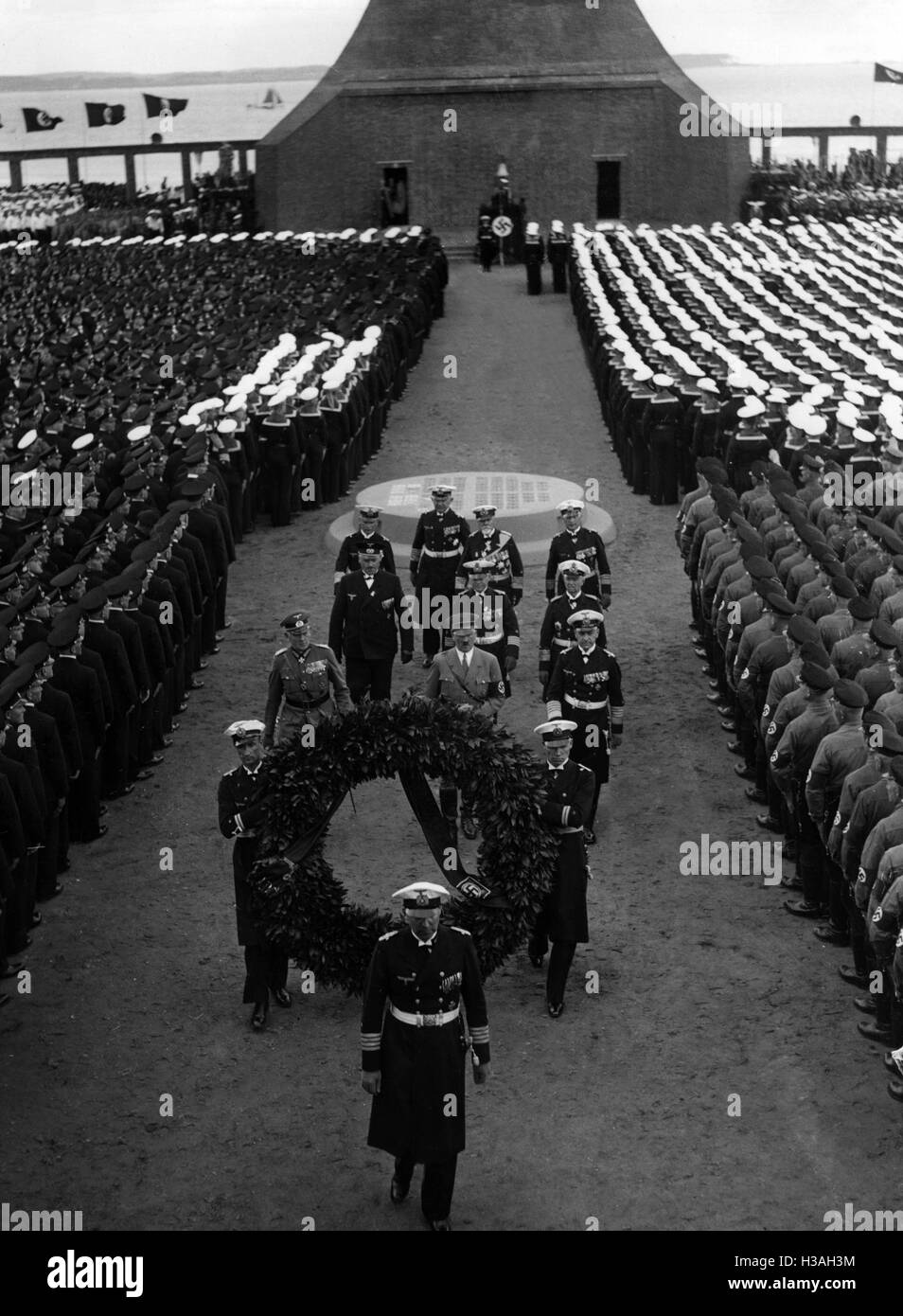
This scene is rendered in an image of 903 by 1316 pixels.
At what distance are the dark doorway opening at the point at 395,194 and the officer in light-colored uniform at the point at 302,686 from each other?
3460cm

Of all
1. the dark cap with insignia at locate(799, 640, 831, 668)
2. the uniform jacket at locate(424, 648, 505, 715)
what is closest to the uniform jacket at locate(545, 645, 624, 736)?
the uniform jacket at locate(424, 648, 505, 715)

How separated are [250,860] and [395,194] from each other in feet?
122

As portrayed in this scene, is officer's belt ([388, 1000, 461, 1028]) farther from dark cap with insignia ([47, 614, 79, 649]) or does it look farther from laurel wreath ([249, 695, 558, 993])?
dark cap with insignia ([47, 614, 79, 649])

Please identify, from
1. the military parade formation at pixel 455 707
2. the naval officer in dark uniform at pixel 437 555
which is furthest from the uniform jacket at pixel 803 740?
the naval officer in dark uniform at pixel 437 555

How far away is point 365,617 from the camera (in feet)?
42.1

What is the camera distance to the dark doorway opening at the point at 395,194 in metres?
44.6

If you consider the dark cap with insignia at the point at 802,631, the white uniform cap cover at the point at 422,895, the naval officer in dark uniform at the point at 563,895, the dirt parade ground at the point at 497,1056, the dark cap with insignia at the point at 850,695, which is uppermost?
the white uniform cap cover at the point at 422,895

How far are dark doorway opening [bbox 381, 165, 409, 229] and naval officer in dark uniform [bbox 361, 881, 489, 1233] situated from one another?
38581mm

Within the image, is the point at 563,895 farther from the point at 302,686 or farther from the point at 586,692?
the point at 302,686

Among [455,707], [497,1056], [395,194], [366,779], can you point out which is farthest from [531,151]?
[497,1056]

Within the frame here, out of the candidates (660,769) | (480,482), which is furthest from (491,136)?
(660,769)

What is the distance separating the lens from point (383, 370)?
23.9m

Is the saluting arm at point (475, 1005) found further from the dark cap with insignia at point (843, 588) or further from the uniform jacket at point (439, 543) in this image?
the uniform jacket at point (439, 543)

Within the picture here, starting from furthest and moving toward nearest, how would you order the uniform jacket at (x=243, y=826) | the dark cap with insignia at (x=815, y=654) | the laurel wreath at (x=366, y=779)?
the dark cap with insignia at (x=815, y=654) → the uniform jacket at (x=243, y=826) → the laurel wreath at (x=366, y=779)
